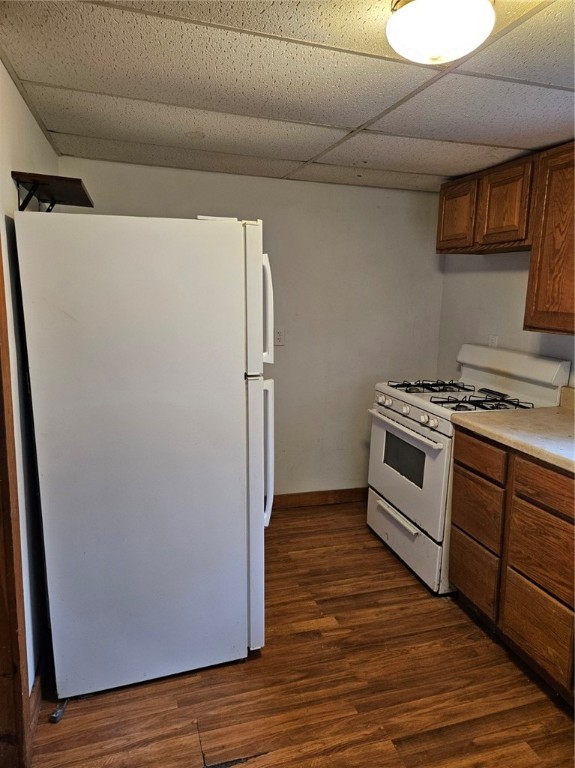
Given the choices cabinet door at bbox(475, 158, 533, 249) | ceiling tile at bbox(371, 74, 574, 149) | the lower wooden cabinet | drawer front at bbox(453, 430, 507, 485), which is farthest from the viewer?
cabinet door at bbox(475, 158, 533, 249)

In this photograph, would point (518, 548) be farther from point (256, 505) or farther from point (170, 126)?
point (170, 126)

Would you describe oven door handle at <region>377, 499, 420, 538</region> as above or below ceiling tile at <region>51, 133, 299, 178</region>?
below

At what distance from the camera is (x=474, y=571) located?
2.25m

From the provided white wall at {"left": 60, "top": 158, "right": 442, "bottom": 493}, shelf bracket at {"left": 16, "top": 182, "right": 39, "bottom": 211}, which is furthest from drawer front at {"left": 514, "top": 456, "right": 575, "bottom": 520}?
shelf bracket at {"left": 16, "top": 182, "right": 39, "bottom": 211}

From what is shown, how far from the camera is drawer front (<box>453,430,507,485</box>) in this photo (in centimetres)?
207

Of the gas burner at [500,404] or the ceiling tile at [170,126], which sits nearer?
the ceiling tile at [170,126]

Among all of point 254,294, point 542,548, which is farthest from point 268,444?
point 542,548

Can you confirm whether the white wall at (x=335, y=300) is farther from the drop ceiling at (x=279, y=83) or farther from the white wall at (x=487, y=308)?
the drop ceiling at (x=279, y=83)

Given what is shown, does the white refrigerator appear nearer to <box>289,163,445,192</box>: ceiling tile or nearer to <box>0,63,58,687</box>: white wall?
<box>0,63,58,687</box>: white wall

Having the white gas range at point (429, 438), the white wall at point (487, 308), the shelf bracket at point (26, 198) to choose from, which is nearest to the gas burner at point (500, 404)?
the white gas range at point (429, 438)

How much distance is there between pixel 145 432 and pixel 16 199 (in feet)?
3.10

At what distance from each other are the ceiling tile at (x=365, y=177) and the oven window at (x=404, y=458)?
154cm

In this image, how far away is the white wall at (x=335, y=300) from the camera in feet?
10.4

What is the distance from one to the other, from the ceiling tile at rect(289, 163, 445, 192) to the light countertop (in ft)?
5.00
